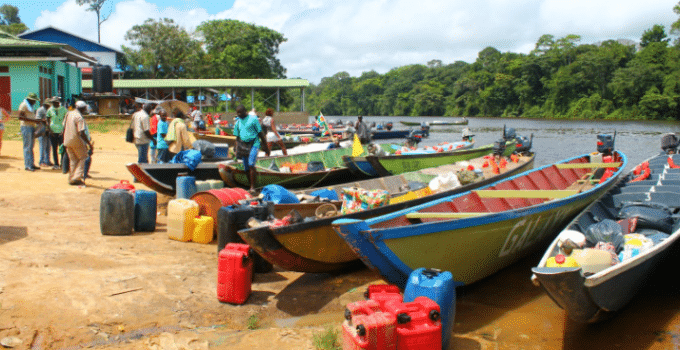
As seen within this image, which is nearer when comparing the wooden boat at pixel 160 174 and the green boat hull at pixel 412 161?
the wooden boat at pixel 160 174

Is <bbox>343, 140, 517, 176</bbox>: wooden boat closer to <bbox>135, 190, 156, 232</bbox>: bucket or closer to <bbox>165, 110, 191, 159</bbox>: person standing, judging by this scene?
<bbox>165, 110, 191, 159</bbox>: person standing

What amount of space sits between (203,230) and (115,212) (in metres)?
1.24

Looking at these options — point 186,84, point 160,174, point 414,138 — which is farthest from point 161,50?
point 160,174

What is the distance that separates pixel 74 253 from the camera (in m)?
6.43

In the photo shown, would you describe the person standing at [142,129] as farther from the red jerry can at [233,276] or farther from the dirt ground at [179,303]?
the red jerry can at [233,276]

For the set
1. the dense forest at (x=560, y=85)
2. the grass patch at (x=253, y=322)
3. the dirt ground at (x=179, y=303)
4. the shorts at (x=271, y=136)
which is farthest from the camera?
the dense forest at (x=560, y=85)

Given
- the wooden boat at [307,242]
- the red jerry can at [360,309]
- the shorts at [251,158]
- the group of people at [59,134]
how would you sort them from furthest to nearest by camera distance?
the group of people at [59,134]
the shorts at [251,158]
the wooden boat at [307,242]
the red jerry can at [360,309]

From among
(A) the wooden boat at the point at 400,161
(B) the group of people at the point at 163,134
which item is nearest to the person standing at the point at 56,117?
(B) the group of people at the point at 163,134

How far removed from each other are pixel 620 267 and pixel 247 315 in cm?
351

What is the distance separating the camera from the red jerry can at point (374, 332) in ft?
12.8

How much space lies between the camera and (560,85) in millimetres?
72375

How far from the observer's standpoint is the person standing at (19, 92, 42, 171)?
1165 cm

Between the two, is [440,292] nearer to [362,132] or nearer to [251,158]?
[251,158]

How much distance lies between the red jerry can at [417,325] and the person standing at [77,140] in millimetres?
7678
